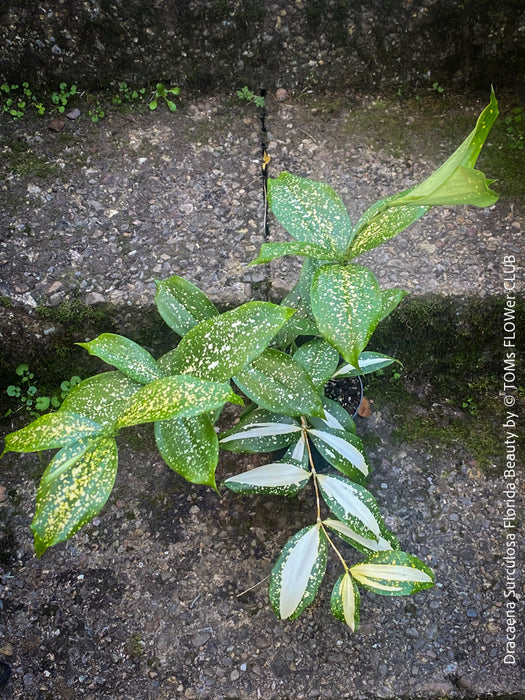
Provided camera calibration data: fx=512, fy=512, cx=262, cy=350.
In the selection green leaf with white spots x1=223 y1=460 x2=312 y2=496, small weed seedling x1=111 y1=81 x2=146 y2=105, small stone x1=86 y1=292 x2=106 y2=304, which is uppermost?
small weed seedling x1=111 y1=81 x2=146 y2=105

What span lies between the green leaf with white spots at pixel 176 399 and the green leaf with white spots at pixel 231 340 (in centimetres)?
9

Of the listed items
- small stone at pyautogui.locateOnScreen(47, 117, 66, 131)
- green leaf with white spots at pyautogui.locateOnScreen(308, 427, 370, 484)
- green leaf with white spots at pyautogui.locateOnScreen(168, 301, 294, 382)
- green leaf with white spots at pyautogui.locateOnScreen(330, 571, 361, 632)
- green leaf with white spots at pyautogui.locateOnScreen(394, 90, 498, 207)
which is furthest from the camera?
small stone at pyautogui.locateOnScreen(47, 117, 66, 131)

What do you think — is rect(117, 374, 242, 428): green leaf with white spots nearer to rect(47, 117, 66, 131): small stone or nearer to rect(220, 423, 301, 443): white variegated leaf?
rect(220, 423, 301, 443): white variegated leaf

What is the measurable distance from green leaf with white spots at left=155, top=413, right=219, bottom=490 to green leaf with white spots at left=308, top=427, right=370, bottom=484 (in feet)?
1.29

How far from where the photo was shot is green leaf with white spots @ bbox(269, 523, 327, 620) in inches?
46.2

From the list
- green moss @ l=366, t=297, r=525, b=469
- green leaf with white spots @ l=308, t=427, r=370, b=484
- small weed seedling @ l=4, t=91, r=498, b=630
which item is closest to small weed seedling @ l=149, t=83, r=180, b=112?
small weed seedling @ l=4, t=91, r=498, b=630

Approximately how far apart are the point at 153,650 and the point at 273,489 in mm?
662

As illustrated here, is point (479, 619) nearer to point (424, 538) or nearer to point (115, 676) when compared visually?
point (424, 538)

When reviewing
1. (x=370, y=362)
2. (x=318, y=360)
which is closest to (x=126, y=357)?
(x=318, y=360)

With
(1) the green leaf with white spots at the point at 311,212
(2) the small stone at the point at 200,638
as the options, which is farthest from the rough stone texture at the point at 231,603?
(1) the green leaf with white spots at the point at 311,212

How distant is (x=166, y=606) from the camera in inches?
60.3

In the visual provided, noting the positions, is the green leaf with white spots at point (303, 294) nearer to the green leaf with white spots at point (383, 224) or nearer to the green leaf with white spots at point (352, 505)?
the green leaf with white spots at point (383, 224)

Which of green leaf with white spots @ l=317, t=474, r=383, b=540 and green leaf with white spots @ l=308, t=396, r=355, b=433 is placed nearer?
green leaf with white spots @ l=317, t=474, r=383, b=540

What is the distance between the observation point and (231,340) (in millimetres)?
963
